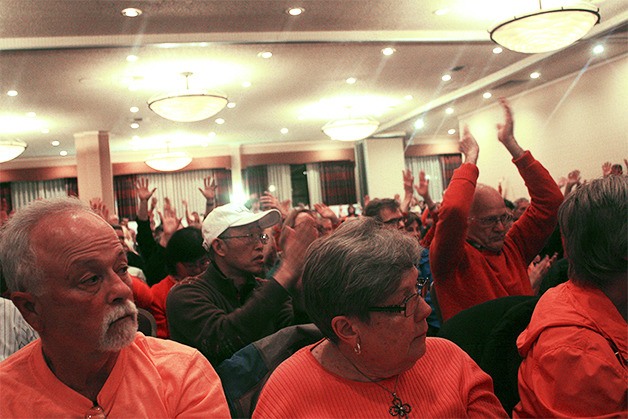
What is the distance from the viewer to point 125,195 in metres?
16.1

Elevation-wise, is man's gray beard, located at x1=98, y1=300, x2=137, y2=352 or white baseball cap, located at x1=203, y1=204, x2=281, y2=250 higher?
white baseball cap, located at x1=203, y1=204, x2=281, y2=250

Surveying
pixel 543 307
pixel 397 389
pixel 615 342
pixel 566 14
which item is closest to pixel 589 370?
pixel 615 342

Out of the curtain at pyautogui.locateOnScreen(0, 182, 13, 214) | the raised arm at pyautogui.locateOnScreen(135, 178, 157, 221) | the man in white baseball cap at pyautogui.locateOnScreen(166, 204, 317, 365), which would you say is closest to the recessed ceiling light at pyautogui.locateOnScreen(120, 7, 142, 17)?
the raised arm at pyautogui.locateOnScreen(135, 178, 157, 221)

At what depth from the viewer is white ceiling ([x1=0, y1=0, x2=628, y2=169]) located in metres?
6.44

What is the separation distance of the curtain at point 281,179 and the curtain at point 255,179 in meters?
0.18

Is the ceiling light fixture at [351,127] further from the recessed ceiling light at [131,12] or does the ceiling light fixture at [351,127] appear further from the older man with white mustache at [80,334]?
the older man with white mustache at [80,334]

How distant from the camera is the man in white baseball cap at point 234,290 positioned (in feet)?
6.97

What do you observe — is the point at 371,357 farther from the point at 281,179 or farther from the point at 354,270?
the point at 281,179

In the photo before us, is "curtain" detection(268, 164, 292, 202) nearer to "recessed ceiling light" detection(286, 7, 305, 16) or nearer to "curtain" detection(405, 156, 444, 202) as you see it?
"curtain" detection(405, 156, 444, 202)

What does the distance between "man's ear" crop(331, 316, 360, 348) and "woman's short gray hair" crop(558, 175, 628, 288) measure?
1.92ft

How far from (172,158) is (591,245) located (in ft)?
40.1

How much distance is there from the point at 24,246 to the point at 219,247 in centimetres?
122

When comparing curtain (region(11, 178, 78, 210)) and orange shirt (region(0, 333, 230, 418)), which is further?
curtain (region(11, 178, 78, 210))

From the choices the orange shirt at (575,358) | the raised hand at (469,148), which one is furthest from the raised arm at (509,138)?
the orange shirt at (575,358)
